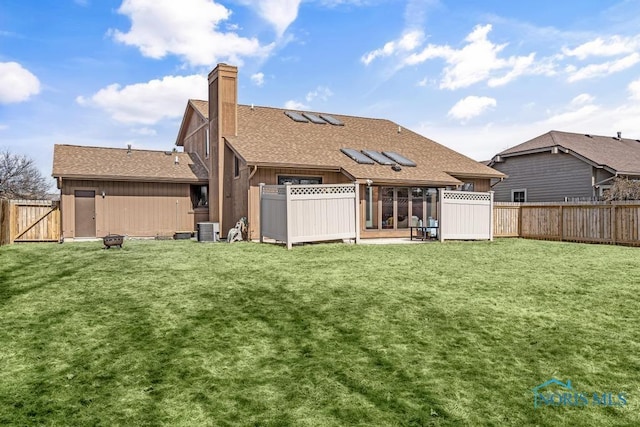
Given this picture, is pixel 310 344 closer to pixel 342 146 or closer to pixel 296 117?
pixel 342 146

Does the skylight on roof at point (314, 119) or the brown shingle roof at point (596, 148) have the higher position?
the skylight on roof at point (314, 119)

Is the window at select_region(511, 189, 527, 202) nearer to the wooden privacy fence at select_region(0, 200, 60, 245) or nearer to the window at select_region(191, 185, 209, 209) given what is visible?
the window at select_region(191, 185, 209, 209)

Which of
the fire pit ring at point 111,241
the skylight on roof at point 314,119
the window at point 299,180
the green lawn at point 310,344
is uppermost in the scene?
the skylight on roof at point 314,119

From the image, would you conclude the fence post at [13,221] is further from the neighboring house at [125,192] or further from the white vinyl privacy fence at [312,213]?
the white vinyl privacy fence at [312,213]

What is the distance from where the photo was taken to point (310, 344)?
5051mm

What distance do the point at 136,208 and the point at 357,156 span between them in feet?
34.3

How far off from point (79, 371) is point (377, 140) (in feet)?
63.9

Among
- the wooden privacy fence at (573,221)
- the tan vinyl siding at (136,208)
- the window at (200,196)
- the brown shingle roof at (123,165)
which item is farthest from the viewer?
the window at (200,196)

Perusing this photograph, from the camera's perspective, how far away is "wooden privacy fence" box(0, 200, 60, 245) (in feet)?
54.3

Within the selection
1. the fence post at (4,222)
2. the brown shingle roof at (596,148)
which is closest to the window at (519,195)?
the brown shingle roof at (596,148)

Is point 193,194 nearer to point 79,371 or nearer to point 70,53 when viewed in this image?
point 70,53

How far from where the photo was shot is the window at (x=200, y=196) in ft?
70.1

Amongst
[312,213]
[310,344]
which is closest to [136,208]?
[312,213]

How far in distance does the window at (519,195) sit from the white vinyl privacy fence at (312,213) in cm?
1783
